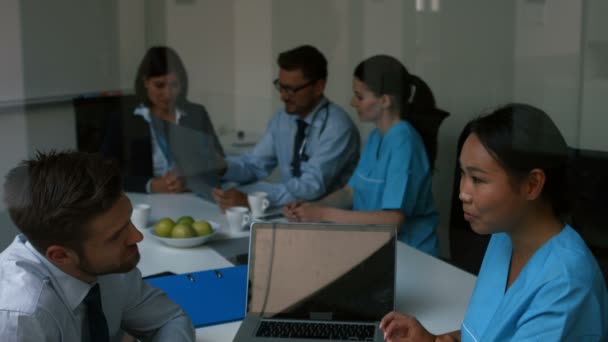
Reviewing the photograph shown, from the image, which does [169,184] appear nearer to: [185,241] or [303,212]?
[303,212]

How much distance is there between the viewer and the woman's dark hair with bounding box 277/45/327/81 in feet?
10.4

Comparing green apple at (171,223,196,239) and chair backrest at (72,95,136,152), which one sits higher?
chair backrest at (72,95,136,152)

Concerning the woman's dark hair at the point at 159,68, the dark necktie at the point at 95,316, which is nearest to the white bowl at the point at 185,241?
the dark necktie at the point at 95,316

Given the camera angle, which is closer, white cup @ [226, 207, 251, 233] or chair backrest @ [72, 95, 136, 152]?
white cup @ [226, 207, 251, 233]

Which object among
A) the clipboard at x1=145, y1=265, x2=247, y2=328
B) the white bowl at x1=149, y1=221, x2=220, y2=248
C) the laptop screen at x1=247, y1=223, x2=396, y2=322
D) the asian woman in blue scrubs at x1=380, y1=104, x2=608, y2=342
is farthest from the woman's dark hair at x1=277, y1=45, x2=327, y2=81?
the asian woman in blue scrubs at x1=380, y1=104, x2=608, y2=342

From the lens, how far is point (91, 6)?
4.47 m

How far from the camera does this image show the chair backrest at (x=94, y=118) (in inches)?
138

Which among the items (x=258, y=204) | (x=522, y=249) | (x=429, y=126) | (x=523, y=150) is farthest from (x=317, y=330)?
(x=429, y=126)

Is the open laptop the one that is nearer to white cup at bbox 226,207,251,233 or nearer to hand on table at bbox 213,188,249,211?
white cup at bbox 226,207,251,233

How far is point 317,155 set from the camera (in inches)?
124

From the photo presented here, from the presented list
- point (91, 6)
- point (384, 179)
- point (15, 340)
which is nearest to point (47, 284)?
point (15, 340)

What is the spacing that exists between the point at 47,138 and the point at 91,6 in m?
0.82

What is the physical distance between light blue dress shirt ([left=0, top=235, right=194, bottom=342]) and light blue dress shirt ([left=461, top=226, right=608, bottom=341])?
0.63 meters

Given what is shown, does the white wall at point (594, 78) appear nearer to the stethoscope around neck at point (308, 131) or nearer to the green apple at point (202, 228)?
the stethoscope around neck at point (308, 131)
